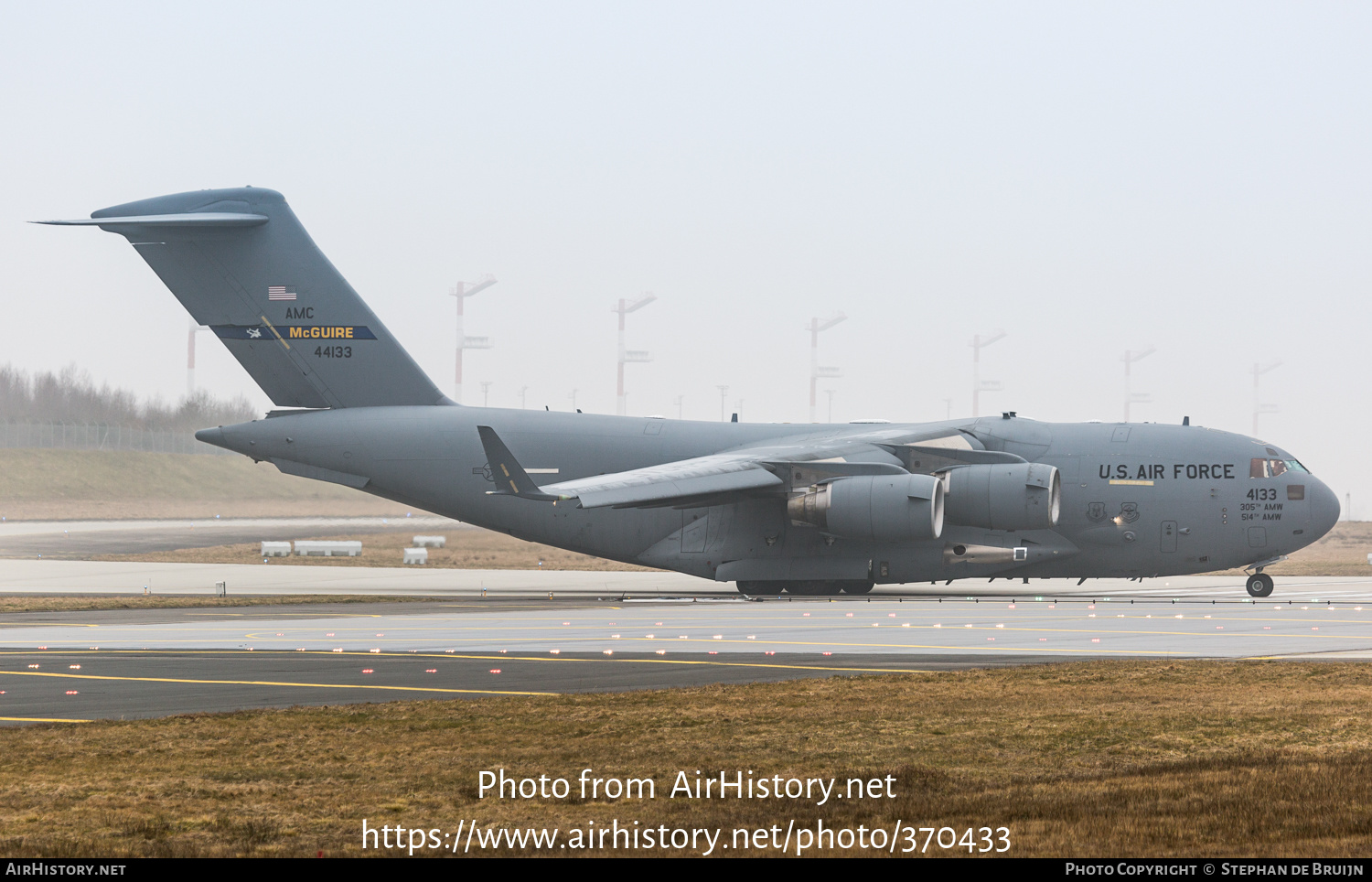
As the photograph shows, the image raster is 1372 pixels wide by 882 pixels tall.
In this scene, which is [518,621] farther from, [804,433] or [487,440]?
[804,433]

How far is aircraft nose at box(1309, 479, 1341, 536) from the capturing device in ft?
91.9

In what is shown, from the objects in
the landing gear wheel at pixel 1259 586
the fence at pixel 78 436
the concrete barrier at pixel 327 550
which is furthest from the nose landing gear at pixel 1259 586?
the fence at pixel 78 436

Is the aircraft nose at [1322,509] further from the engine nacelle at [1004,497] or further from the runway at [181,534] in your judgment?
the runway at [181,534]

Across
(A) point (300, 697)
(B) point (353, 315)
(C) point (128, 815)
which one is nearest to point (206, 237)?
(B) point (353, 315)

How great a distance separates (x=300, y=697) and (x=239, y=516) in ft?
156

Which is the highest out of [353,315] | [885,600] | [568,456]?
[353,315]

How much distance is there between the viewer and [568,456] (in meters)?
29.9

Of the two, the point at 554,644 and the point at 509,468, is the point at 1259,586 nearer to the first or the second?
the point at 509,468

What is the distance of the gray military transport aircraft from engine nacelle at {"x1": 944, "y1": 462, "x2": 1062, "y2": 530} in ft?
0.13

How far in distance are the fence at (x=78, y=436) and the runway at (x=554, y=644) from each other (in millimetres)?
49622

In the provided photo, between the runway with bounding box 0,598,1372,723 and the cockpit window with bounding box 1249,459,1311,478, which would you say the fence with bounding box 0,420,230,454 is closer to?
the runway with bounding box 0,598,1372,723

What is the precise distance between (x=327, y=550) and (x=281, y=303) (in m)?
12.8

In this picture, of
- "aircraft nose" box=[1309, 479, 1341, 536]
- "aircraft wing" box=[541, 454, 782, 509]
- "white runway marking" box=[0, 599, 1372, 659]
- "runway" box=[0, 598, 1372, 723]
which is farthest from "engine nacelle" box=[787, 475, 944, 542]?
"aircraft nose" box=[1309, 479, 1341, 536]

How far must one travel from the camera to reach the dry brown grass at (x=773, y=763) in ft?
22.4
